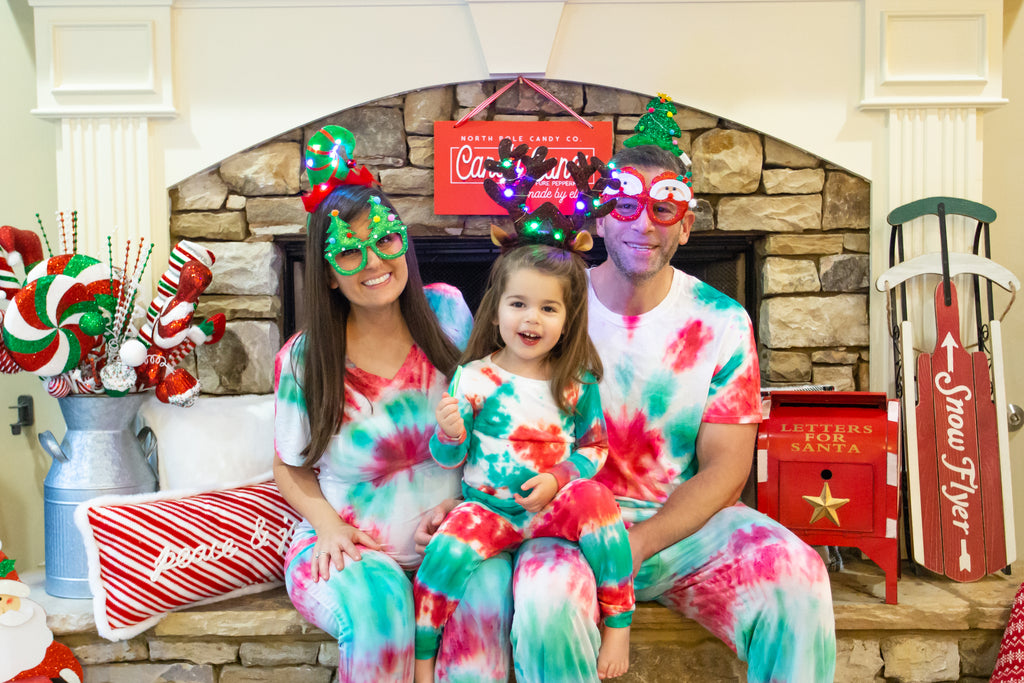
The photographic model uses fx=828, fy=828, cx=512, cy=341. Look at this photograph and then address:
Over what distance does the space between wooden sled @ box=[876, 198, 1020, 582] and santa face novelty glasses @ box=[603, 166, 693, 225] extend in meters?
0.93

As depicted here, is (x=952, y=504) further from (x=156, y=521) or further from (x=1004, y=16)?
(x=156, y=521)

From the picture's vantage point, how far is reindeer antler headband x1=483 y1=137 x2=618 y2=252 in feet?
5.94

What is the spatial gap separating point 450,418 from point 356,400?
35 centimetres

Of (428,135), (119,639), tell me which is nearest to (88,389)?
(119,639)

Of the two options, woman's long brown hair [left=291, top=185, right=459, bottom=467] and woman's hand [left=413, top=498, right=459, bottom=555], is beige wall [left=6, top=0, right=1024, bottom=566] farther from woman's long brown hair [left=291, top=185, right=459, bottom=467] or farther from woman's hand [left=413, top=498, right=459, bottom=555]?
woman's hand [left=413, top=498, right=459, bottom=555]

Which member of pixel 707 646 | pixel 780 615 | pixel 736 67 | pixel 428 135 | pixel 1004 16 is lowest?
pixel 707 646

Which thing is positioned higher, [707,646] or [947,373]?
[947,373]

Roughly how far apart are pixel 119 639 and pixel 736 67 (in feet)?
7.66

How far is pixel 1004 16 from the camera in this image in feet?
8.93

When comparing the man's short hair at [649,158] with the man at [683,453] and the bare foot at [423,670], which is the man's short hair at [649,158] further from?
the bare foot at [423,670]

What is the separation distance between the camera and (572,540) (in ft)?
5.55

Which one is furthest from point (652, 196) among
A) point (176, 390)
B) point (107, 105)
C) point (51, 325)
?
point (107, 105)

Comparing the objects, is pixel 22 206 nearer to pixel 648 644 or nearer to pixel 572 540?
pixel 572 540

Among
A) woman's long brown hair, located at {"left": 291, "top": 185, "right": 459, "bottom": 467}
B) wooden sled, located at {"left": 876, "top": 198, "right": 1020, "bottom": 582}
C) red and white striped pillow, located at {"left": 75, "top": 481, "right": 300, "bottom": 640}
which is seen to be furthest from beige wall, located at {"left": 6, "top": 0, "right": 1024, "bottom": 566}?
red and white striped pillow, located at {"left": 75, "top": 481, "right": 300, "bottom": 640}
